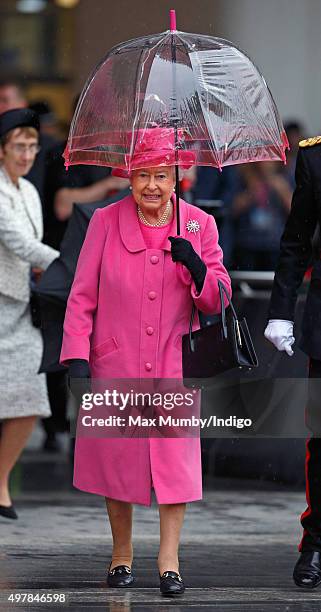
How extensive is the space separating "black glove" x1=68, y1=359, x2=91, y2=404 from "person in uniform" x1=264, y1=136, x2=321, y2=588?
806mm

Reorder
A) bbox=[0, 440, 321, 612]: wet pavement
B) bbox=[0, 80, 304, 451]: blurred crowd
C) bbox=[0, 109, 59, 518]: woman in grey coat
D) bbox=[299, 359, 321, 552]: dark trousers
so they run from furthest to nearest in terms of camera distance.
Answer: bbox=[0, 80, 304, 451]: blurred crowd < bbox=[0, 109, 59, 518]: woman in grey coat < bbox=[299, 359, 321, 552]: dark trousers < bbox=[0, 440, 321, 612]: wet pavement

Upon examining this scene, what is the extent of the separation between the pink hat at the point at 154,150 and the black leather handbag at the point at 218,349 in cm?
51

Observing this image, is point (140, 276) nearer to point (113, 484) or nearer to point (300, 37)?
point (113, 484)

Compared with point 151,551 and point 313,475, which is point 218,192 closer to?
point 151,551

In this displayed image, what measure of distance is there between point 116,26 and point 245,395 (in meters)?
6.08

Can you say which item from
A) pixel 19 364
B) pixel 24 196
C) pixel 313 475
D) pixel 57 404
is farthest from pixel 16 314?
pixel 57 404

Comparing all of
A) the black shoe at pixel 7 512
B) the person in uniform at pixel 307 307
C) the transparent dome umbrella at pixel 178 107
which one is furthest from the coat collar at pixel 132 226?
the black shoe at pixel 7 512

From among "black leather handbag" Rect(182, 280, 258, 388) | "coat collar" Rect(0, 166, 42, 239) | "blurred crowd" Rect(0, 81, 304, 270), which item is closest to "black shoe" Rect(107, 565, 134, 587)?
"black leather handbag" Rect(182, 280, 258, 388)

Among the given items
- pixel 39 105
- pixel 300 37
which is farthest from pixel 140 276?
pixel 300 37

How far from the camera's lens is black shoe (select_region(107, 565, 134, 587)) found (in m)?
6.12

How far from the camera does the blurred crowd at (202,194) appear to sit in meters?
8.98

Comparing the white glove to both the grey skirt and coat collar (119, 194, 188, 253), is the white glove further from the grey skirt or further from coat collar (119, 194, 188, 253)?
the grey skirt

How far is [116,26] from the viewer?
12523 mm

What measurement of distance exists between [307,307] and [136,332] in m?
0.72
